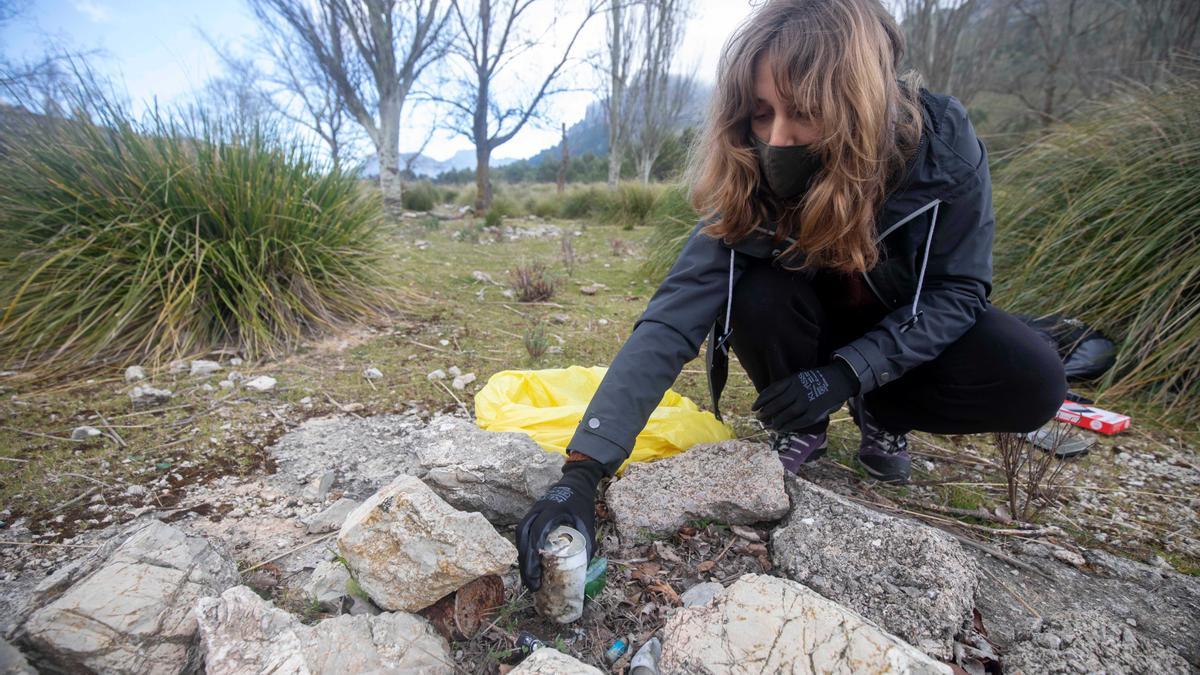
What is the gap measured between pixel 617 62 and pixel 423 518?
57.3ft

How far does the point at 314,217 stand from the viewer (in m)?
3.20

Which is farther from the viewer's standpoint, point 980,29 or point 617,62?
point 617,62

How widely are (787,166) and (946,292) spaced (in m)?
0.53

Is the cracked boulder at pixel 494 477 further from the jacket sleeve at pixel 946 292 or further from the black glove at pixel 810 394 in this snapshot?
the jacket sleeve at pixel 946 292

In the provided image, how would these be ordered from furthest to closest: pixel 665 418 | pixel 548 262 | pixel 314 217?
pixel 548 262 → pixel 314 217 → pixel 665 418

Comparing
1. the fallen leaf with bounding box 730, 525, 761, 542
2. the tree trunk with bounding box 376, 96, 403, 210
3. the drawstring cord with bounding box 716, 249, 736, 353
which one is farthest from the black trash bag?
the tree trunk with bounding box 376, 96, 403, 210

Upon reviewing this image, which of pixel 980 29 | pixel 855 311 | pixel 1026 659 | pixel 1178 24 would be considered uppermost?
pixel 980 29

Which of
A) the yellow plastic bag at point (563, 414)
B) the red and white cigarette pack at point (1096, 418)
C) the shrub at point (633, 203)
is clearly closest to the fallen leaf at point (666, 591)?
A: the yellow plastic bag at point (563, 414)

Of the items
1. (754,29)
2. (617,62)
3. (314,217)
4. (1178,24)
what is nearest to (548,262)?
(314,217)

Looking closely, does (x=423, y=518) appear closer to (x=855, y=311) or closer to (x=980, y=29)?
(x=855, y=311)

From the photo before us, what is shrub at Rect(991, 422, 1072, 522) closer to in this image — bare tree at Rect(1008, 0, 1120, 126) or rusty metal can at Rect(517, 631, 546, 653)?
rusty metal can at Rect(517, 631, 546, 653)

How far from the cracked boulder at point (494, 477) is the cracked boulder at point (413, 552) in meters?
0.32

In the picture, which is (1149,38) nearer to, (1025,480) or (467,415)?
(1025,480)

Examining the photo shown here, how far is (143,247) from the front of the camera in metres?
2.69
